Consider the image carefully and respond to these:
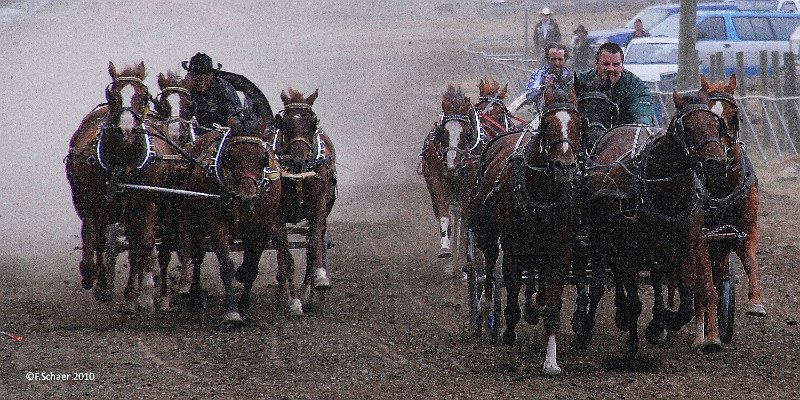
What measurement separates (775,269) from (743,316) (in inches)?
93.4

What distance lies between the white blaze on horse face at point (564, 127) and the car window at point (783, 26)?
74.2ft

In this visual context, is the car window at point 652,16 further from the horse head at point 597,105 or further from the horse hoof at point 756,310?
the horse hoof at point 756,310

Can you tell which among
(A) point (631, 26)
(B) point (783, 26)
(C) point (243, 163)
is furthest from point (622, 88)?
(A) point (631, 26)

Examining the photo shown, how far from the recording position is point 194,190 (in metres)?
11.6

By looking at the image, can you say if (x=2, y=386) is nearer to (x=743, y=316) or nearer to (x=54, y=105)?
(x=743, y=316)

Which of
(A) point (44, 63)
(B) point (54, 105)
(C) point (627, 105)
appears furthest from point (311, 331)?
(A) point (44, 63)

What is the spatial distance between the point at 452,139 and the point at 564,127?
4986 mm

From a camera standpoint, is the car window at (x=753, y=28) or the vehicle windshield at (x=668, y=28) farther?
the vehicle windshield at (x=668, y=28)

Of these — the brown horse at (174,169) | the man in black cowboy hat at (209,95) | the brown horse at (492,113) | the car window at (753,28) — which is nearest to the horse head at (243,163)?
the brown horse at (174,169)

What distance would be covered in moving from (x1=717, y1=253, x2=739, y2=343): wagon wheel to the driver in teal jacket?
1491 millimetres

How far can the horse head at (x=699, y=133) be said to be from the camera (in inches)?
337

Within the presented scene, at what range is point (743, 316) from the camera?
11.5m

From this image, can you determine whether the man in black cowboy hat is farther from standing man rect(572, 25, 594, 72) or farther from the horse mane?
standing man rect(572, 25, 594, 72)

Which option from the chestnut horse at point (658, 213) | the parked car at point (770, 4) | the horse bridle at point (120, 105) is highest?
the parked car at point (770, 4)
